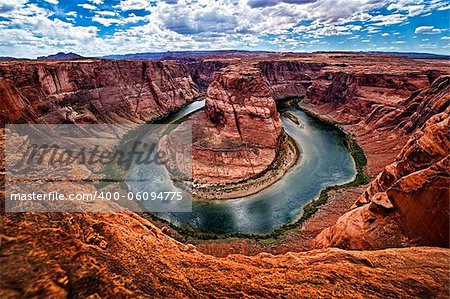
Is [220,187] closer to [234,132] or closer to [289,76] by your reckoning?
[234,132]

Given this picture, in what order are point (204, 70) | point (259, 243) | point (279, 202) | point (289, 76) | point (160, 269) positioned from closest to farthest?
point (160, 269) < point (259, 243) < point (279, 202) < point (289, 76) < point (204, 70)

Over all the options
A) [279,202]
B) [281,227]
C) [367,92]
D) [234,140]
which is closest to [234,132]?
[234,140]

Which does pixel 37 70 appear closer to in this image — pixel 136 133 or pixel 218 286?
pixel 136 133

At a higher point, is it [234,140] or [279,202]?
[234,140]

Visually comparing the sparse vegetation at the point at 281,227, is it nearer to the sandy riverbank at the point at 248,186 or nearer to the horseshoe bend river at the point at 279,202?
the horseshoe bend river at the point at 279,202

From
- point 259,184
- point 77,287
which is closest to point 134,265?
point 77,287

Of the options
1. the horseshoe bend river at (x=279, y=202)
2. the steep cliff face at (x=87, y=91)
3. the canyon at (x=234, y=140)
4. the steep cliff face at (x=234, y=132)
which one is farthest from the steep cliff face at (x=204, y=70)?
the horseshoe bend river at (x=279, y=202)
